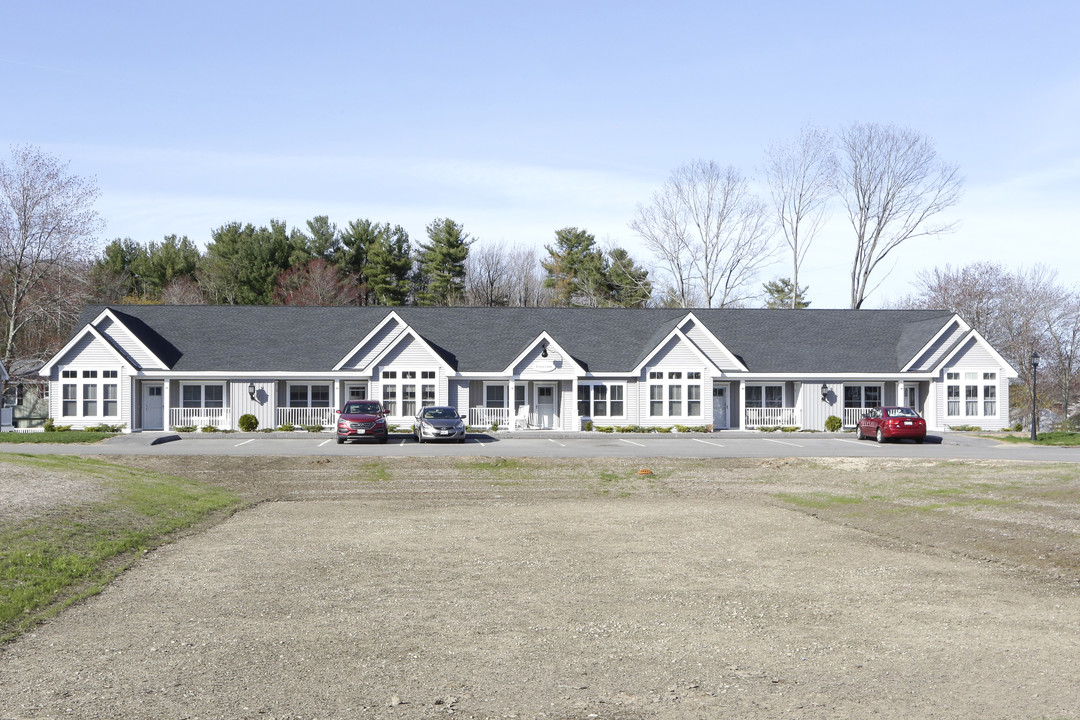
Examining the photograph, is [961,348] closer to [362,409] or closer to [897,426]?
[897,426]

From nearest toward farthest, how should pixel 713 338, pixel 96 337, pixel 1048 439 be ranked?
pixel 1048 439 → pixel 96 337 → pixel 713 338

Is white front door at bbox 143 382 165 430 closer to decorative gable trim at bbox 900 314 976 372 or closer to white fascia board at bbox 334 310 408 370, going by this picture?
white fascia board at bbox 334 310 408 370

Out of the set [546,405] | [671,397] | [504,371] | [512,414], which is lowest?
[512,414]

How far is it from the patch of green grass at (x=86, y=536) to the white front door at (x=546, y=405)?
27056mm

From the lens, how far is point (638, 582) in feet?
39.2

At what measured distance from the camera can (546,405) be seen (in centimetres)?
4844

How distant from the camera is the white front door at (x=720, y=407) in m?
49.7

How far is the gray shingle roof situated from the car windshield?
7.53 metres

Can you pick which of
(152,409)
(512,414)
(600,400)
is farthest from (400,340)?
(152,409)

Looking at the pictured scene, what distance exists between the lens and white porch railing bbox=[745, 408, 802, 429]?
49.0 meters

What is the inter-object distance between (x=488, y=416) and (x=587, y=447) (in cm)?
1209

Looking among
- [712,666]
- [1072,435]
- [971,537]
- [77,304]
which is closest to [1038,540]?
[971,537]

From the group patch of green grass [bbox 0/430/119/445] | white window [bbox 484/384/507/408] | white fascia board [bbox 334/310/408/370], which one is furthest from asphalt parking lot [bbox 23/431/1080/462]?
white fascia board [bbox 334/310/408/370]

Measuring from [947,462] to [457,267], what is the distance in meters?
56.6
